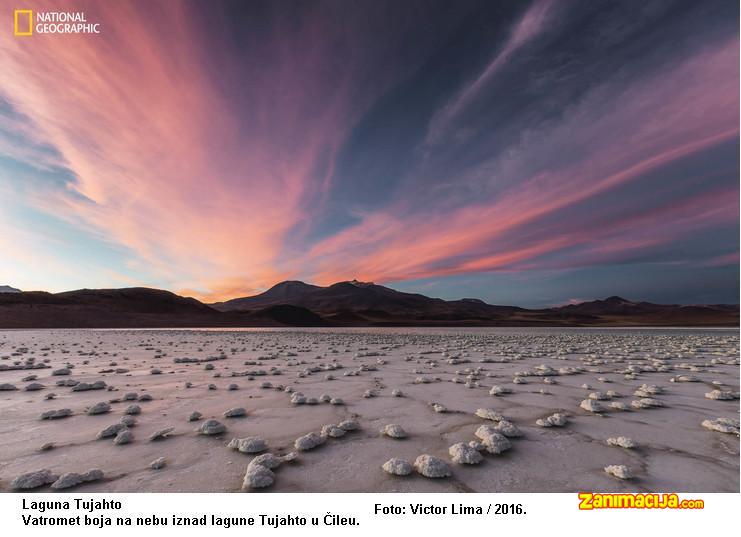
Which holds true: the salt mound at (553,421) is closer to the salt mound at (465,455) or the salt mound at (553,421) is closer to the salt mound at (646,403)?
the salt mound at (465,455)

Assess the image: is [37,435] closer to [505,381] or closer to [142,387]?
[142,387]

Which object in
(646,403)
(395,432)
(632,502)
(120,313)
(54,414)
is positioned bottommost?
(632,502)

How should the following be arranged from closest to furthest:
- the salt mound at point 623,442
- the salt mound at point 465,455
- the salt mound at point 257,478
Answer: the salt mound at point 257,478, the salt mound at point 465,455, the salt mound at point 623,442

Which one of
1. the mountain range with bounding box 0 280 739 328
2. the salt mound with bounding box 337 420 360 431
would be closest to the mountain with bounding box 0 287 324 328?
the mountain range with bounding box 0 280 739 328

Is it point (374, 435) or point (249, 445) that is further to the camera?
point (374, 435)

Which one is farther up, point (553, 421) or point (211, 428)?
point (211, 428)

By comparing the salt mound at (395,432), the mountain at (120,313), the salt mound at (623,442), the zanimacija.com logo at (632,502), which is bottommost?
the zanimacija.com logo at (632,502)

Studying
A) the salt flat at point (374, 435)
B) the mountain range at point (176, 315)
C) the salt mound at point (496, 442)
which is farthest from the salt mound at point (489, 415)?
the mountain range at point (176, 315)

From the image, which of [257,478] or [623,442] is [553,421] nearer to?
[623,442]

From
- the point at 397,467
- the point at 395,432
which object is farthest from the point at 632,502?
the point at 395,432
